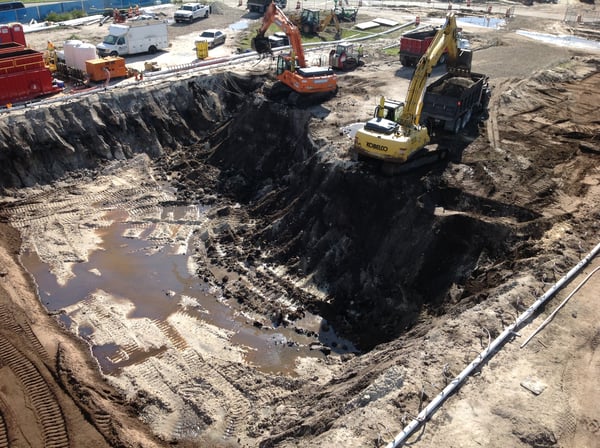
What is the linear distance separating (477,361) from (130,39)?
3086 centimetres

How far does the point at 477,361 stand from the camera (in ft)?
41.5

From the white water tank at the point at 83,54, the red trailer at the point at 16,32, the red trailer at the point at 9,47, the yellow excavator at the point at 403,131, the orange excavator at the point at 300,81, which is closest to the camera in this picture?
the yellow excavator at the point at 403,131

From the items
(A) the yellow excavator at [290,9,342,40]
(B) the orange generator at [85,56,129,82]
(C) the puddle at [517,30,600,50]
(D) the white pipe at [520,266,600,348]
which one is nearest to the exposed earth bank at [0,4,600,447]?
(D) the white pipe at [520,266,600,348]

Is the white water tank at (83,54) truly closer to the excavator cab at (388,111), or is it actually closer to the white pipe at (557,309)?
the excavator cab at (388,111)

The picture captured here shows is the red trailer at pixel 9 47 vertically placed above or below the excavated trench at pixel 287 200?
above

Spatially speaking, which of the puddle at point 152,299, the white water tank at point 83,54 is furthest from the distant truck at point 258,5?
the puddle at point 152,299

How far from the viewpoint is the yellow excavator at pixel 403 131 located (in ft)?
64.7

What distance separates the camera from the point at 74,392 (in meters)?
15.2

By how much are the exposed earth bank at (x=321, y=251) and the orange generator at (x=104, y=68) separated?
6.38ft

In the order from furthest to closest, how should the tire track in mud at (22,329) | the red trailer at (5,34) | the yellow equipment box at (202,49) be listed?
the yellow equipment box at (202,49) < the red trailer at (5,34) < the tire track in mud at (22,329)

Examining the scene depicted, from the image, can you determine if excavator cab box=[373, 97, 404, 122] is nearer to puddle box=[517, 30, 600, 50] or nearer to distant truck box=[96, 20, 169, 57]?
distant truck box=[96, 20, 169, 57]

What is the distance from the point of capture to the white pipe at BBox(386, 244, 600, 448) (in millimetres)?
11086

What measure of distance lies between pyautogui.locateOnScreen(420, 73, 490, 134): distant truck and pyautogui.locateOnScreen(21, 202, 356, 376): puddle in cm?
1021

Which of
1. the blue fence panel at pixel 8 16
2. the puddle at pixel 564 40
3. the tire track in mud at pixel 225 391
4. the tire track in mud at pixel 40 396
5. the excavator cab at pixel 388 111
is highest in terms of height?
the blue fence panel at pixel 8 16
